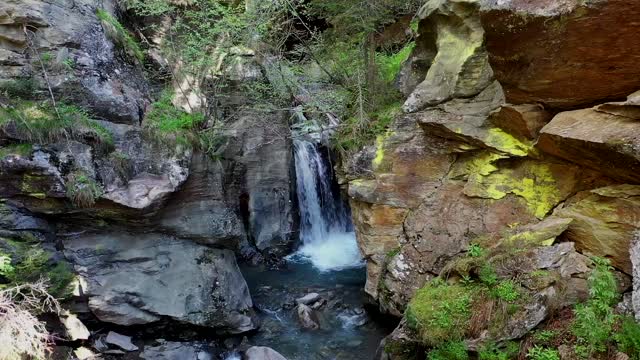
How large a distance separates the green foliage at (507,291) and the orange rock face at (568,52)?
251 cm

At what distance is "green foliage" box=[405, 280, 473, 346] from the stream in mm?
1703

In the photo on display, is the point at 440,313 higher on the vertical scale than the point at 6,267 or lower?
lower

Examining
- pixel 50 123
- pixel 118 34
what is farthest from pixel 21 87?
pixel 118 34

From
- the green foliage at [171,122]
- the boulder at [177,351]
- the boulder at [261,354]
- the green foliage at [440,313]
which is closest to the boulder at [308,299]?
the boulder at [261,354]

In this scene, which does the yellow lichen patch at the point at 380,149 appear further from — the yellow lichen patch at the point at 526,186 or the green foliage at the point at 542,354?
the green foliage at the point at 542,354

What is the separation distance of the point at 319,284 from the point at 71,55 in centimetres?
668

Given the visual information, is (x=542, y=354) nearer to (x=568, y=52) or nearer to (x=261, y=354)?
(x=568, y=52)

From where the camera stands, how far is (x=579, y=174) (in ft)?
20.2

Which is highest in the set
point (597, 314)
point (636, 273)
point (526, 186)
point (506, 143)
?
point (506, 143)

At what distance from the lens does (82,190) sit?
7.11m

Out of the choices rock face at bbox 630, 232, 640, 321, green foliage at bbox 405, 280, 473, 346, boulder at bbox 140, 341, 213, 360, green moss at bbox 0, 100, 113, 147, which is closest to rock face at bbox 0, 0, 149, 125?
green moss at bbox 0, 100, 113, 147

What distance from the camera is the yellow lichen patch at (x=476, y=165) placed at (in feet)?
22.7

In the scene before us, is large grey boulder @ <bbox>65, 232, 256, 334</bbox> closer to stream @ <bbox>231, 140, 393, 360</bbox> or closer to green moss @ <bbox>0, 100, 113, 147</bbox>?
stream @ <bbox>231, 140, 393, 360</bbox>

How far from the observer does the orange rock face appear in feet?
15.9
